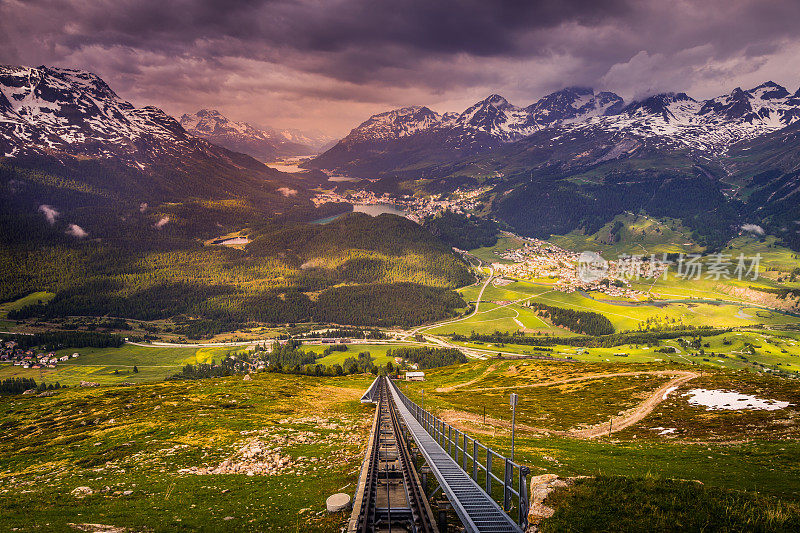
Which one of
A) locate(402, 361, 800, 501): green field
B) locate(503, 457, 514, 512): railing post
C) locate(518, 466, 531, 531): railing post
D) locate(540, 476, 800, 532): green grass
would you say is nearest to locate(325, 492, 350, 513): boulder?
locate(503, 457, 514, 512): railing post

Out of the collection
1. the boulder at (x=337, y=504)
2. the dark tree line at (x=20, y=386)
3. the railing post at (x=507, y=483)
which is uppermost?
the railing post at (x=507, y=483)

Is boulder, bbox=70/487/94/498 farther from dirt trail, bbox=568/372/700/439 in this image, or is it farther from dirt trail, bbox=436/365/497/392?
dirt trail, bbox=436/365/497/392

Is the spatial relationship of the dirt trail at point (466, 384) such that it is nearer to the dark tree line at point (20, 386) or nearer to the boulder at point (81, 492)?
the boulder at point (81, 492)

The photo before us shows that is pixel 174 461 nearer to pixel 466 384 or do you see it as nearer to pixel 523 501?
pixel 523 501

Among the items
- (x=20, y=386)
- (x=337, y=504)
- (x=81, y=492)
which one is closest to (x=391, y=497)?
(x=337, y=504)

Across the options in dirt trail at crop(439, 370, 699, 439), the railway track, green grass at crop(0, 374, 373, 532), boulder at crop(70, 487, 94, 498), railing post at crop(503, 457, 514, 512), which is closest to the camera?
railing post at crop(503, 457, 514, 512)

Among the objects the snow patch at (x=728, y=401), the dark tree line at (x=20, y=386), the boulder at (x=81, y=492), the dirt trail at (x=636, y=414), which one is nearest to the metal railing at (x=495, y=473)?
the dirt trail at (x=636, y=414)
